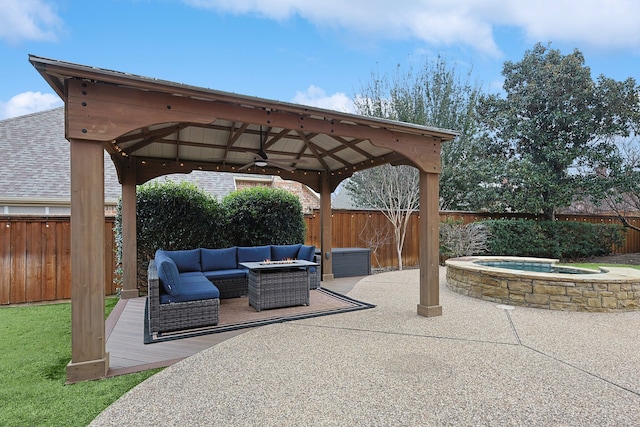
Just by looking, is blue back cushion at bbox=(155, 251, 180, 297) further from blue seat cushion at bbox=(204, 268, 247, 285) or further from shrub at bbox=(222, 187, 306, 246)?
shrub at bbox=(222, 187, 306, 246)

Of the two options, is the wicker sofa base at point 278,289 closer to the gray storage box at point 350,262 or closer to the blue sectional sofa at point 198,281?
the blue sectional sofa at point 198,281

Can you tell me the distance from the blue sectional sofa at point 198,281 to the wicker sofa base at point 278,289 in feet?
2.00

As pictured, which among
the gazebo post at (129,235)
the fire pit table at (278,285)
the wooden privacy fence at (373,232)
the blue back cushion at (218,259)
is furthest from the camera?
the wooden privacy fence at (373,232)

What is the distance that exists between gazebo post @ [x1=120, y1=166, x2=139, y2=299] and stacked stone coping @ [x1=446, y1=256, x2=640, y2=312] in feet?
21.9

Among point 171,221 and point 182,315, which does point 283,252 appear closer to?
point 171,221

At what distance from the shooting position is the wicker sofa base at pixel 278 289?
18.9 feet

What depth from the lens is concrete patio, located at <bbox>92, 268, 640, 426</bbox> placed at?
8.70ft

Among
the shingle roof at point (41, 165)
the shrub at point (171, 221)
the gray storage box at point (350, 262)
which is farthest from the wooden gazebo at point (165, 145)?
the shingle roof at point (41, 165)

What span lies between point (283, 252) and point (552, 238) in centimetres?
1029

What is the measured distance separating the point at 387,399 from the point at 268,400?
0.97m

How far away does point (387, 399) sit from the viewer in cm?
289

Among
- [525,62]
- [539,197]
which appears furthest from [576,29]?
[539,197]

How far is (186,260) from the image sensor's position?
6.86 meters

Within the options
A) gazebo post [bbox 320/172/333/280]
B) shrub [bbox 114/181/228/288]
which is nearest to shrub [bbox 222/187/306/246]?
shrub [bbox 114/181/228/288]
